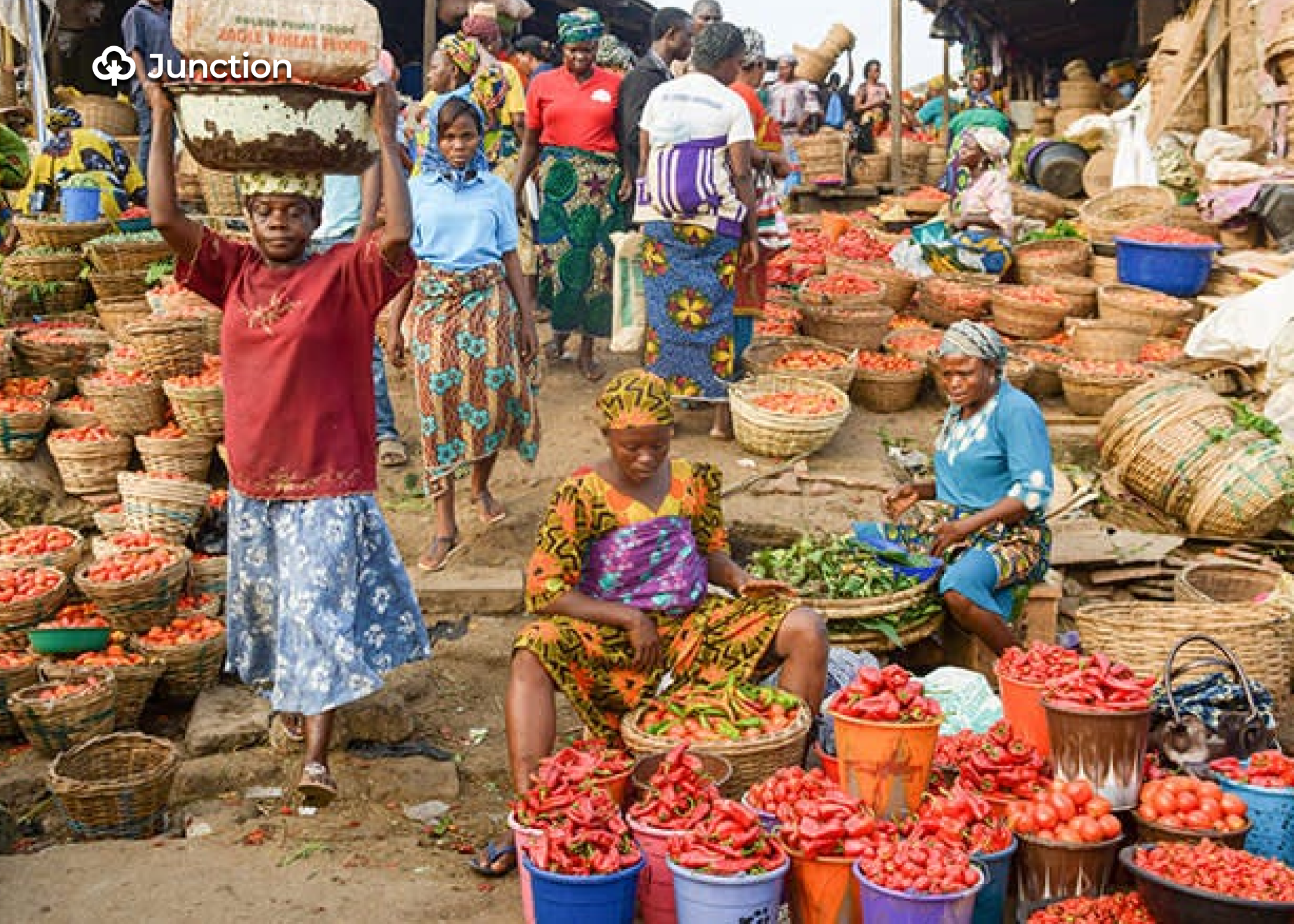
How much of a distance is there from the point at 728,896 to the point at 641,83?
5.94 meters

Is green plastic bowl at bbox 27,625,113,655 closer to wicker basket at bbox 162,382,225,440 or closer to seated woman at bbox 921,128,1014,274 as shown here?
wicker basket at bbox 162,382,225,440

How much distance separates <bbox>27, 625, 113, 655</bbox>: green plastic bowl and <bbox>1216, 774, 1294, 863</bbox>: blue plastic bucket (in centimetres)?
408

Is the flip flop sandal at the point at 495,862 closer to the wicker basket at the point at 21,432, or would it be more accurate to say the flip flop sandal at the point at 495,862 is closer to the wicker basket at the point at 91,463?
the wicker basket at the point at 91,463

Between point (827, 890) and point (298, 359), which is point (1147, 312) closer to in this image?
point (298, 359)

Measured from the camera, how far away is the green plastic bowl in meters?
5.45

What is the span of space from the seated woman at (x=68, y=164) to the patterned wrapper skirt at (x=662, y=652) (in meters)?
7.54

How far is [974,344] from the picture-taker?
5168 millimetres

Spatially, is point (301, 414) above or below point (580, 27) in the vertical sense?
below

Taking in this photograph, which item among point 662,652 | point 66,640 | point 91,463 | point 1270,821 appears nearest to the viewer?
point 1270,821

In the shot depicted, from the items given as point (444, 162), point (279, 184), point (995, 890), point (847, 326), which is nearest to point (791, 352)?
point (847, 326)

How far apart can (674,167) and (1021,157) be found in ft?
32.6

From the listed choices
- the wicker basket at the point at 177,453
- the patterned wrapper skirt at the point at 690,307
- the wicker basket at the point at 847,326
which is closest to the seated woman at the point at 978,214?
the wicker basket at the point at 847,326

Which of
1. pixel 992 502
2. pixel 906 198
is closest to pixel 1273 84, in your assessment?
pixel 906 198

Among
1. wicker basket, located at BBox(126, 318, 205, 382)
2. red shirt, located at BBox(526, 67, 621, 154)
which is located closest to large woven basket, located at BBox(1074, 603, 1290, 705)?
red shirt, located at BBox(526, 67, 621, 154)
